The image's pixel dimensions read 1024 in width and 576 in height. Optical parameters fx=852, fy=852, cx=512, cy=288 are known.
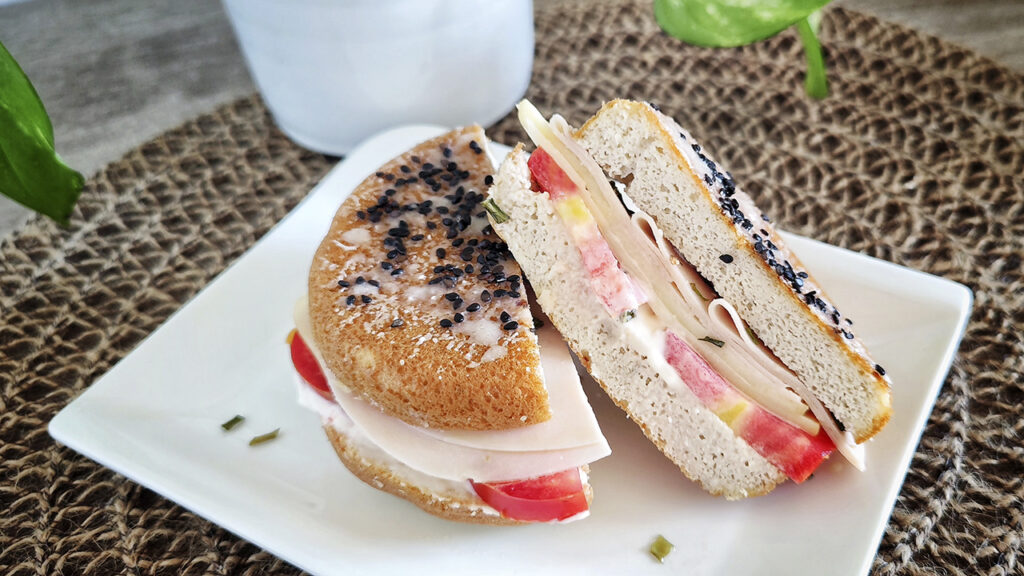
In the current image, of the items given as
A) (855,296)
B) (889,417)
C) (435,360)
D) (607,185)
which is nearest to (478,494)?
(435,360)

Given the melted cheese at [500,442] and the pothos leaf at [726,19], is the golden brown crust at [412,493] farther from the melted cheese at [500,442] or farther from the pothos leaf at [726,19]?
the pothos leaf at [726,19]

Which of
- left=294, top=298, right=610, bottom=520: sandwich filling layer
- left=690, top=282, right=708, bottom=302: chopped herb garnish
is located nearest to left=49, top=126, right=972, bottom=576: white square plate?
left=294, top=298, right=610, bottom=520: sandwich filling layer

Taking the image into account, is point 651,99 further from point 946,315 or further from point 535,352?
point 535,352

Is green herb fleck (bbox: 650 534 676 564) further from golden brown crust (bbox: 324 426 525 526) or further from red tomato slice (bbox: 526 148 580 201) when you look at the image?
red tomato slice (bbox: 526 148 580 201)

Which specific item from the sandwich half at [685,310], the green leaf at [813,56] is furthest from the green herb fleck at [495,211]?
Result: the green leaf at [813,56]

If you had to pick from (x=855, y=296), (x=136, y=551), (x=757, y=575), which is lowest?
(x=136, y=551)

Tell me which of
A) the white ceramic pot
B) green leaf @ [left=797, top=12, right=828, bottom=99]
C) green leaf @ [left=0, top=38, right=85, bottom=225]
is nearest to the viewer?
green leaf @ [left=0, top=38, right=85, bottom=225]
